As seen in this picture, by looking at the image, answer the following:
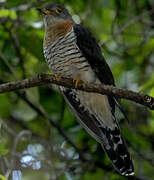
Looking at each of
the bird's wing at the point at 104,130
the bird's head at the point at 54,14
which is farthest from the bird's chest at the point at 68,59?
the bird's head at the point at 54,14

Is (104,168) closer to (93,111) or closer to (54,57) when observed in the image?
(93,111)

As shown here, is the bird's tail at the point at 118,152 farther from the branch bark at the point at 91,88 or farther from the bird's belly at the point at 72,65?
the branch bark at the point at 91,88

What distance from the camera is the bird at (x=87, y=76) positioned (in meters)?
3.64

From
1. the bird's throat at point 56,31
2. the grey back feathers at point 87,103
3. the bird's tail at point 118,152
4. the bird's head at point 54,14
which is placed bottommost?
the bird's tail at point 118,152

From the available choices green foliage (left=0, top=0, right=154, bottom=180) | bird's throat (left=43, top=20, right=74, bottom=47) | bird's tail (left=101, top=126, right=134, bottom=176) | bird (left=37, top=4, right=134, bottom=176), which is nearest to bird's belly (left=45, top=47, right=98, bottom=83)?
bird (left=37, top=4, right=134, bottom=176)

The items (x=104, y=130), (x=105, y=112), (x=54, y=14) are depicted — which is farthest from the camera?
(x=54, y=14)

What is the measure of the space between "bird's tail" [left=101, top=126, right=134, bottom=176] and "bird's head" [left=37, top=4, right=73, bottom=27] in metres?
1.28

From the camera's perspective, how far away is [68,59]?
3777 millimetres

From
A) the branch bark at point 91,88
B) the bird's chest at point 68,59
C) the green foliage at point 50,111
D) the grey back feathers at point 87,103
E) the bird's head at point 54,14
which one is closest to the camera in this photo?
the branch bark at point 91,88

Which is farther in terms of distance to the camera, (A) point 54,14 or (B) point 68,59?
(A) point 54,14

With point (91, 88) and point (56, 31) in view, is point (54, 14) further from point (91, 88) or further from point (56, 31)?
point (91, 88)

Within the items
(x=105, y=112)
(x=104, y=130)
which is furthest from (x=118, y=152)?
(x=105, y=112)

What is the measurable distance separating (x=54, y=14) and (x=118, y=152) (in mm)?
1615

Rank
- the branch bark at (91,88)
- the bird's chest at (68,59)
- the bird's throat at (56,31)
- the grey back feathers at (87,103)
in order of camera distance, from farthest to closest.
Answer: the bird's throat at (56,31)
the bird's chest at (68,59)
the grey back feathers at (87,103)
the branch bark at (91,88)
